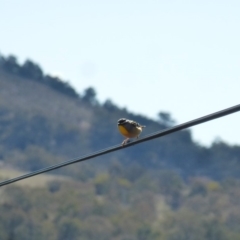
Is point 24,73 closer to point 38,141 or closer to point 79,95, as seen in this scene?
point 79,95

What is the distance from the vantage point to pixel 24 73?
349ft

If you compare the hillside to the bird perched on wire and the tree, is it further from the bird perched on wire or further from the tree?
the bird perched on wire

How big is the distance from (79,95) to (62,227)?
144 ft

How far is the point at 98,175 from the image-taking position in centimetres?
8081

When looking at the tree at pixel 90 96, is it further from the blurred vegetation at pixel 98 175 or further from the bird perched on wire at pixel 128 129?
the bird perched on wire at pixel 128 129

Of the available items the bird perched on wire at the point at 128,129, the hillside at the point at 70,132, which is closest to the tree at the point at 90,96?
the hillside at the point at 70,132

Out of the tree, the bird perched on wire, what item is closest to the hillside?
the tree

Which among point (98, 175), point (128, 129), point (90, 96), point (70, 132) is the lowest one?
point (128, 129)

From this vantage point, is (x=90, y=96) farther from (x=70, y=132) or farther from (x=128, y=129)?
(x=128, y=129)

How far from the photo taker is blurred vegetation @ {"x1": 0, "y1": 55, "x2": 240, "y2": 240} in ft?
208

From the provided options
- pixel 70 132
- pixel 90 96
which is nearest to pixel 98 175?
pixel 70 132

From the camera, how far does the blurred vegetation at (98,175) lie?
208 ft

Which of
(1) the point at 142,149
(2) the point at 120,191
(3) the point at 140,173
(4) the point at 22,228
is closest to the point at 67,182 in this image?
(2) the point at 120,191

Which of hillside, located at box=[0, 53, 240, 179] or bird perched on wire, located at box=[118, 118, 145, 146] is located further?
hillside, located at box=[0, 53, 240, 179]
